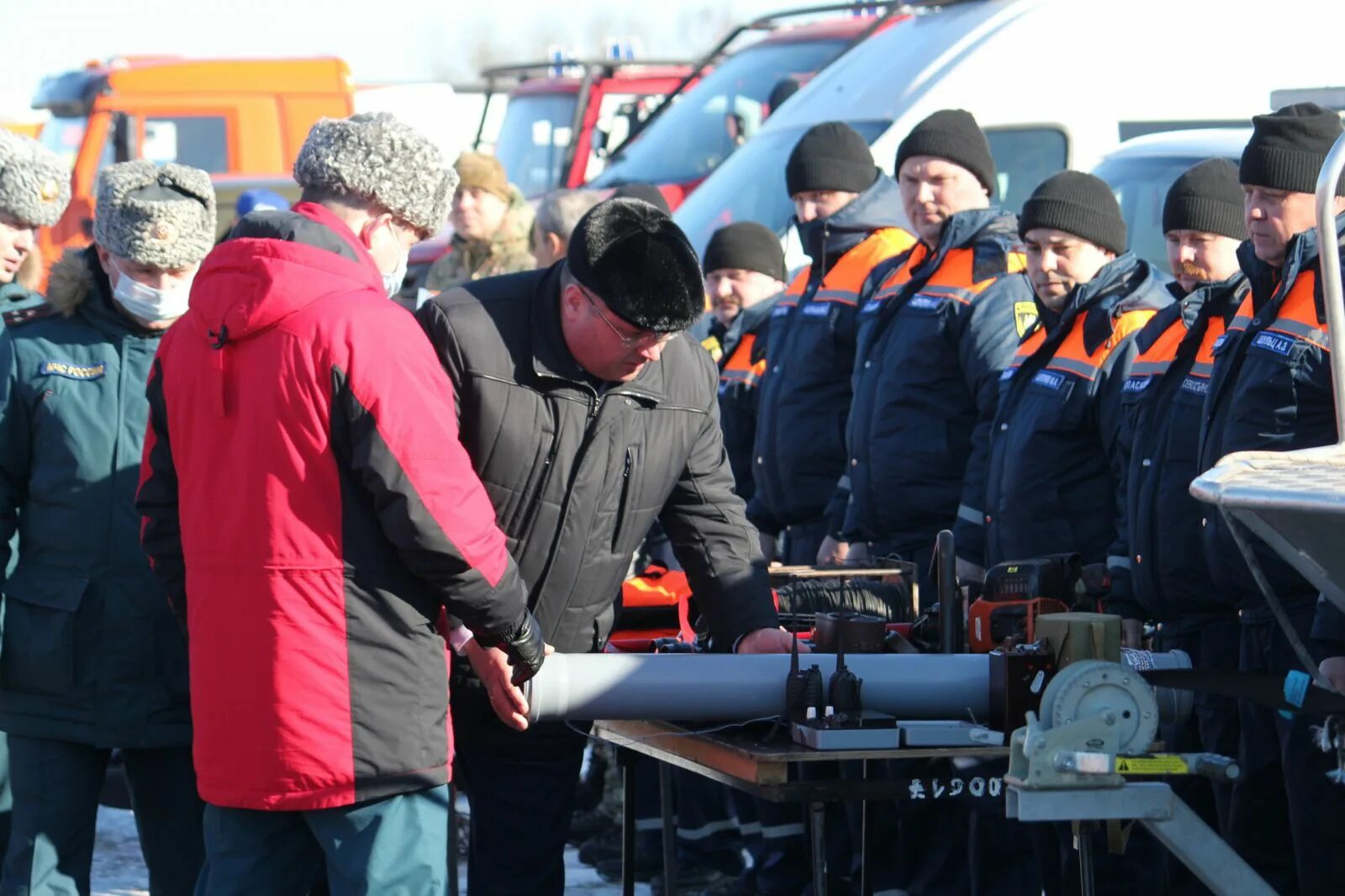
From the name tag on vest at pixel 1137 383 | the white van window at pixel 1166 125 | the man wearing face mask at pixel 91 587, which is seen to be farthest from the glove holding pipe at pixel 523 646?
the white van window at pixel 1166 125

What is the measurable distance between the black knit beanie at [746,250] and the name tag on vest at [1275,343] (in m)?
3.33

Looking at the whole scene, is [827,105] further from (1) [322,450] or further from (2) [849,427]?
(1) [322,450]

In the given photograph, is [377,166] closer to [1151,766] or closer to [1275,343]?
[1151,766]

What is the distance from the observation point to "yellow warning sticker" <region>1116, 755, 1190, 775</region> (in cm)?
325

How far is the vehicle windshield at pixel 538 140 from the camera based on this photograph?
13.5 meters

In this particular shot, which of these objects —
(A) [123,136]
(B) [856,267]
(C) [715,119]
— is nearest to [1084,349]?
(B) [856,267]

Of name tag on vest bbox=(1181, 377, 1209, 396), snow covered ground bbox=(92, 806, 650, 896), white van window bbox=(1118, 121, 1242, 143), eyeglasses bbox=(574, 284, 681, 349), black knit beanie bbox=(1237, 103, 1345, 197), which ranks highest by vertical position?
black knit beanie bbox=(1237, 103, 1345, 197)

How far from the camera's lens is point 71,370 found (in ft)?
14.3

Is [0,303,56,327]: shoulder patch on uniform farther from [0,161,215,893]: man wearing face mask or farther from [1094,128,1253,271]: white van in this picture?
[1094,128,1253,271]: white van

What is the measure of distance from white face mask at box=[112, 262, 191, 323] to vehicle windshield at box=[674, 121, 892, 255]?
14.9ft

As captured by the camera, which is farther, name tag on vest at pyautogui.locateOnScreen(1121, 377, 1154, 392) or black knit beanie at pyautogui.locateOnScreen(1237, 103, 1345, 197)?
name tag on vest at pyautogui.locateOnScreen(1121, 377, 1154, 392)

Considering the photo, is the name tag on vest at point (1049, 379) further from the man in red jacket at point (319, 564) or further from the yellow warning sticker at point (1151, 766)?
the man in red jacket at point (319, 564)

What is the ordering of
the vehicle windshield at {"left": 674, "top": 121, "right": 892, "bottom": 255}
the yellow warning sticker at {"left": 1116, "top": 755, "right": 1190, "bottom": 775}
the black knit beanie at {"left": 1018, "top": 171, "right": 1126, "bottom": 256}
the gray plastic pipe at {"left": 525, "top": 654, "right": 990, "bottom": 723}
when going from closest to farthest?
the yellow warning sticker at {"left": 1116, "top": 755, "right": 1190, "bottom": 775} → the gray plastic pipe at {"left": 525, "top": 654, "right": 990, "bottom": 723} → the black knit beanie at {"left": 1018, "top": 171, "right": 1126, "bottom": 256} → the vehicle windshield at {"left": 674, "top": 121, "right": 892, "bottom": 255}

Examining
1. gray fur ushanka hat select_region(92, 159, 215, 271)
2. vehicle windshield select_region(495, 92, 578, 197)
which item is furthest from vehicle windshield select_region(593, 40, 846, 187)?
gray fur ushanka hat select_region(92, 159, 215, 271)
